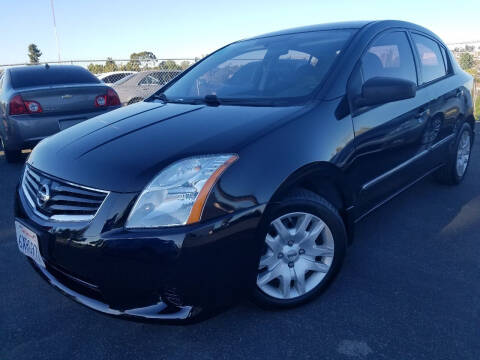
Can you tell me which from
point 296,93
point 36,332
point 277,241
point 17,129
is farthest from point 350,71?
point 17,129

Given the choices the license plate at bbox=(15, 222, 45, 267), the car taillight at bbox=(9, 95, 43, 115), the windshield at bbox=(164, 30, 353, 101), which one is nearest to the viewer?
the license plate at bbox=(15, 222, 45, 267)

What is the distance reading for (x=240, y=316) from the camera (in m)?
2.12

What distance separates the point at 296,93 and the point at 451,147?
2103mm

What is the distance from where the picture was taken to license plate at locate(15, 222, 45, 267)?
6.44ft

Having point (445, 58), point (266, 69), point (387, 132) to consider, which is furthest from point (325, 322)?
point (445, 58)

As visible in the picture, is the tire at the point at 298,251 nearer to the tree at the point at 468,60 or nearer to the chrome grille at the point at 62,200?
the chrome grille at the point at 62,200

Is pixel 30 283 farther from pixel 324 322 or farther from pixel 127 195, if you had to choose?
pixel 324 322

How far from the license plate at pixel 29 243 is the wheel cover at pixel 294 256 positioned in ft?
3.64

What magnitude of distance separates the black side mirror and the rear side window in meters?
0.96

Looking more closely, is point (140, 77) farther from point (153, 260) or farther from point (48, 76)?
point (153, 260)

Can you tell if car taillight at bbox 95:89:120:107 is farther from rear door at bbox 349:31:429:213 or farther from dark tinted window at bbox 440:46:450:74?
dark tinted window at bbox 440:46:450:74

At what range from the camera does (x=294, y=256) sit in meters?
2.13

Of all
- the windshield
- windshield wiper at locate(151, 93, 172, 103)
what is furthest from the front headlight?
windshield wiper at locate(151, 93, 172, 103)

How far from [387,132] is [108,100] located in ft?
13.0
